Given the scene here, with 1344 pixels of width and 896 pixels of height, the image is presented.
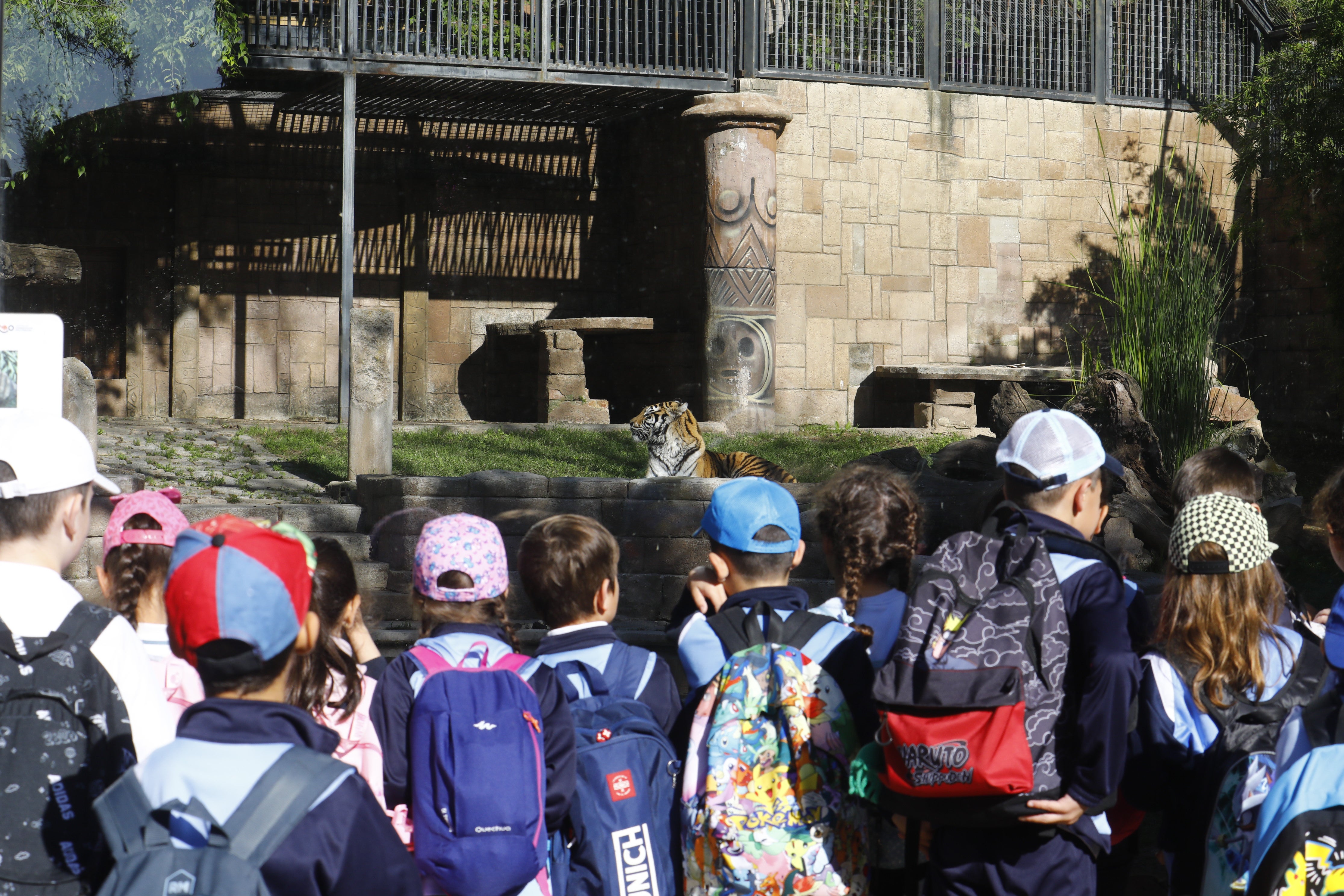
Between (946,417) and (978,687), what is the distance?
11539mm

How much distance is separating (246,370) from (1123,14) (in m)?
11.4

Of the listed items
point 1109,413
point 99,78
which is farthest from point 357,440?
point 99,78

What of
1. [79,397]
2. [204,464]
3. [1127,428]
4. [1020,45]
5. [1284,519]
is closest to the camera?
[79,397]

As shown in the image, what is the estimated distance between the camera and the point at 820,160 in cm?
1407

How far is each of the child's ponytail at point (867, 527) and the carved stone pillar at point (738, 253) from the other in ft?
33.0

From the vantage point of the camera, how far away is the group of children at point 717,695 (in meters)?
2.21

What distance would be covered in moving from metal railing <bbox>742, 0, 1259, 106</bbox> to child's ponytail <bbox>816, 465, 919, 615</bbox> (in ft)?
37.4

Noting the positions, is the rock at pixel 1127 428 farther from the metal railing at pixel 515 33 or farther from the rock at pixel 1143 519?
the metal railing at pixel 515 33

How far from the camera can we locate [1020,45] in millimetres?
14672

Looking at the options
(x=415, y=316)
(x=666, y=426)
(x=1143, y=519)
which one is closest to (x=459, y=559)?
(x=1143, y=519)

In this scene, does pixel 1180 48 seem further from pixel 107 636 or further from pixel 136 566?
pixel 107 636

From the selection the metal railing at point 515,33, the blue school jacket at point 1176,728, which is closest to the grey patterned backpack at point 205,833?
the blue school jacket at point 1176,728

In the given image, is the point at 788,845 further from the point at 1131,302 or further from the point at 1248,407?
the point at 1248,407

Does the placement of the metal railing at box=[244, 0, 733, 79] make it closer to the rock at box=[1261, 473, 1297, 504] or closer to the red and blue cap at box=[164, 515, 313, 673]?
the rock at box=[1261, 473, 1297, 504]
